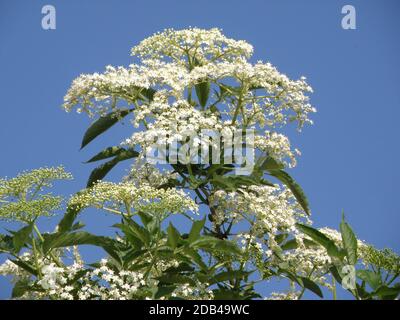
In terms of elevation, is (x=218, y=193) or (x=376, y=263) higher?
(x=218, y=193)

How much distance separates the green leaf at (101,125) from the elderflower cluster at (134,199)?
1307 mm

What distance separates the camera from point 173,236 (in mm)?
5836

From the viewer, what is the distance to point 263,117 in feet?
26.0

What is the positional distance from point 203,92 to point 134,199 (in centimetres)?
170

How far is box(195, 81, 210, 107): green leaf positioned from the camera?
25.5 feet

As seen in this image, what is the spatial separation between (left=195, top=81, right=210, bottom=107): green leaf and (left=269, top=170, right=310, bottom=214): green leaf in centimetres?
97

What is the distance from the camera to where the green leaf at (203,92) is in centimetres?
777

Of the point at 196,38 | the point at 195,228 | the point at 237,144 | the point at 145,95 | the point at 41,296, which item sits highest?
the point at 196,38

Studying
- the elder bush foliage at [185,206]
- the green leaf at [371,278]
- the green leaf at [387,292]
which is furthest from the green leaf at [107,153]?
the green leaf at [387,292]

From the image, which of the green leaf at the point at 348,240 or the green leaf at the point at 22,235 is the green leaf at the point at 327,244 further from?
the green leaf at the point at 22,235

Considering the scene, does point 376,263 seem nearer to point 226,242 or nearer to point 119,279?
point 226,242

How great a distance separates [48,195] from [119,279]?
3.03ft

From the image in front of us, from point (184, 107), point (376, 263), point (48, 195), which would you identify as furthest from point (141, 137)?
point (376, 263)

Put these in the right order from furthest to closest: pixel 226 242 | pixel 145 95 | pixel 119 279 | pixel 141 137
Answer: pixel 145 95 < pixel 141 137 < pixel 226 242 < pixel 119 279
